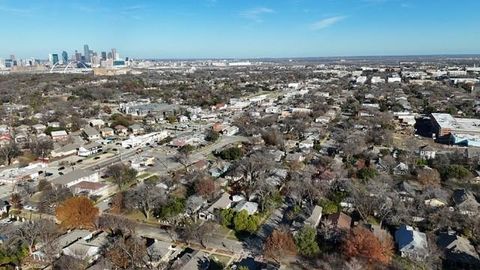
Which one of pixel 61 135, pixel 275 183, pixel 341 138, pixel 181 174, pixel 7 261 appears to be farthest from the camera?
pixel 61 135

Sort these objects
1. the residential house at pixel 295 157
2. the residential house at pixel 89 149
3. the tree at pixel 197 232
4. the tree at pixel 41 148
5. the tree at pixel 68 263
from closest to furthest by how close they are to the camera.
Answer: the tree at pixel 68 263, the tree at pixel 197 232, the residential house at pixel 295 157, the tree at pixel 41 148, the residential house at pixel 89 149

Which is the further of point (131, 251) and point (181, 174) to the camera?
point (181, 174)

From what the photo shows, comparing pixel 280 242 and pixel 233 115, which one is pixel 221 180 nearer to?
pixel 280 242

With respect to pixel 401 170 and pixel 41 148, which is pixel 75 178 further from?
pixel 401 170

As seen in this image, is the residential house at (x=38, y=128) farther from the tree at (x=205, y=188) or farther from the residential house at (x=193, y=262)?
the residential house at (x=193, y=262)

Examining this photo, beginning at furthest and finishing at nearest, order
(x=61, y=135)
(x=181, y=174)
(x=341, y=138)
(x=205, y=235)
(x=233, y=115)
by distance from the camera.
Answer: (x=233, y=115)
(x=61, y=135)
(x=341, y=138)
(x=181, y=174)
(x=205, y=235)

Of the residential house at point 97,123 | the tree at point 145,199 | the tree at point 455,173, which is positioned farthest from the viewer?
the residential house at point 97,123

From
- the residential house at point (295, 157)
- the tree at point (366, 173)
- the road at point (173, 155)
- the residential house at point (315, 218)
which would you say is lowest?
the road at point (173, 155)

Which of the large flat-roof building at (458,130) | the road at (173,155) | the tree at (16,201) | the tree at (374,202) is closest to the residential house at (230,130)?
the road at (173,155)

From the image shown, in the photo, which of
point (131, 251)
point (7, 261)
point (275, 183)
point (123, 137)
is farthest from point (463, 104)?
point (7, 261)
